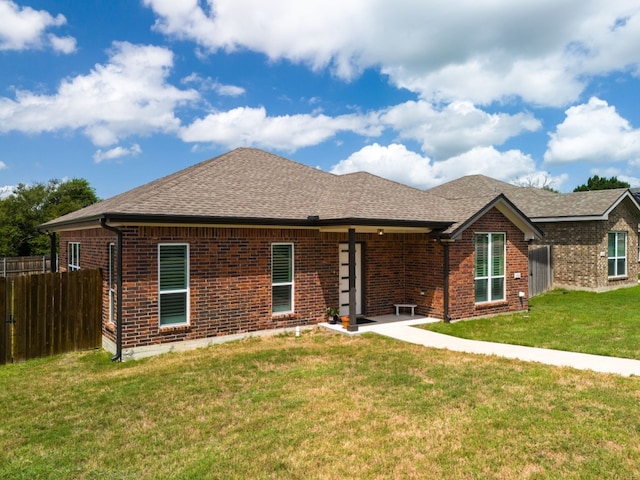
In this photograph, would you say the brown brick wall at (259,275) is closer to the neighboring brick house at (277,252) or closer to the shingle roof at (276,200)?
the neighboring brick house at (277,252)

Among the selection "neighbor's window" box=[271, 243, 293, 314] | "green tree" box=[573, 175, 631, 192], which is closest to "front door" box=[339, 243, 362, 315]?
"neighbor's window" box=[271, 243, 293, 314]

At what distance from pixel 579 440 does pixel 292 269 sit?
7474 millimetres

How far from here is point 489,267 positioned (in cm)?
1326

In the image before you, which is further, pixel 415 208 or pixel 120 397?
pixel 415 208

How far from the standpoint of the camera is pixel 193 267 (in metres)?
9.63

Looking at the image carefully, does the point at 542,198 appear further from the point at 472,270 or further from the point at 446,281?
the point at 446,281

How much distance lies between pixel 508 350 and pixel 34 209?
2007 inches

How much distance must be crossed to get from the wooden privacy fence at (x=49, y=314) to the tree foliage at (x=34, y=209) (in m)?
32.6

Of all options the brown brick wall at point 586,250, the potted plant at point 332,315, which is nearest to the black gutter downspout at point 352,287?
the potted plant at point 332,315

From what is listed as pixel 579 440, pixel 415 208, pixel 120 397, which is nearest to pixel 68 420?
pixel 120 397

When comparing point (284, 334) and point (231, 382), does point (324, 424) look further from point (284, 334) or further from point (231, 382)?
point (284, 334)

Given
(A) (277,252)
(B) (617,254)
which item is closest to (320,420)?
(A) (277,252)

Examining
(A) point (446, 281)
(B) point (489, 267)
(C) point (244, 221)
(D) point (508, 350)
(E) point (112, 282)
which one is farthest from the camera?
(B) point (489, 267)

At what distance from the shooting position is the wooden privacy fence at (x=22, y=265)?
2234 cm
